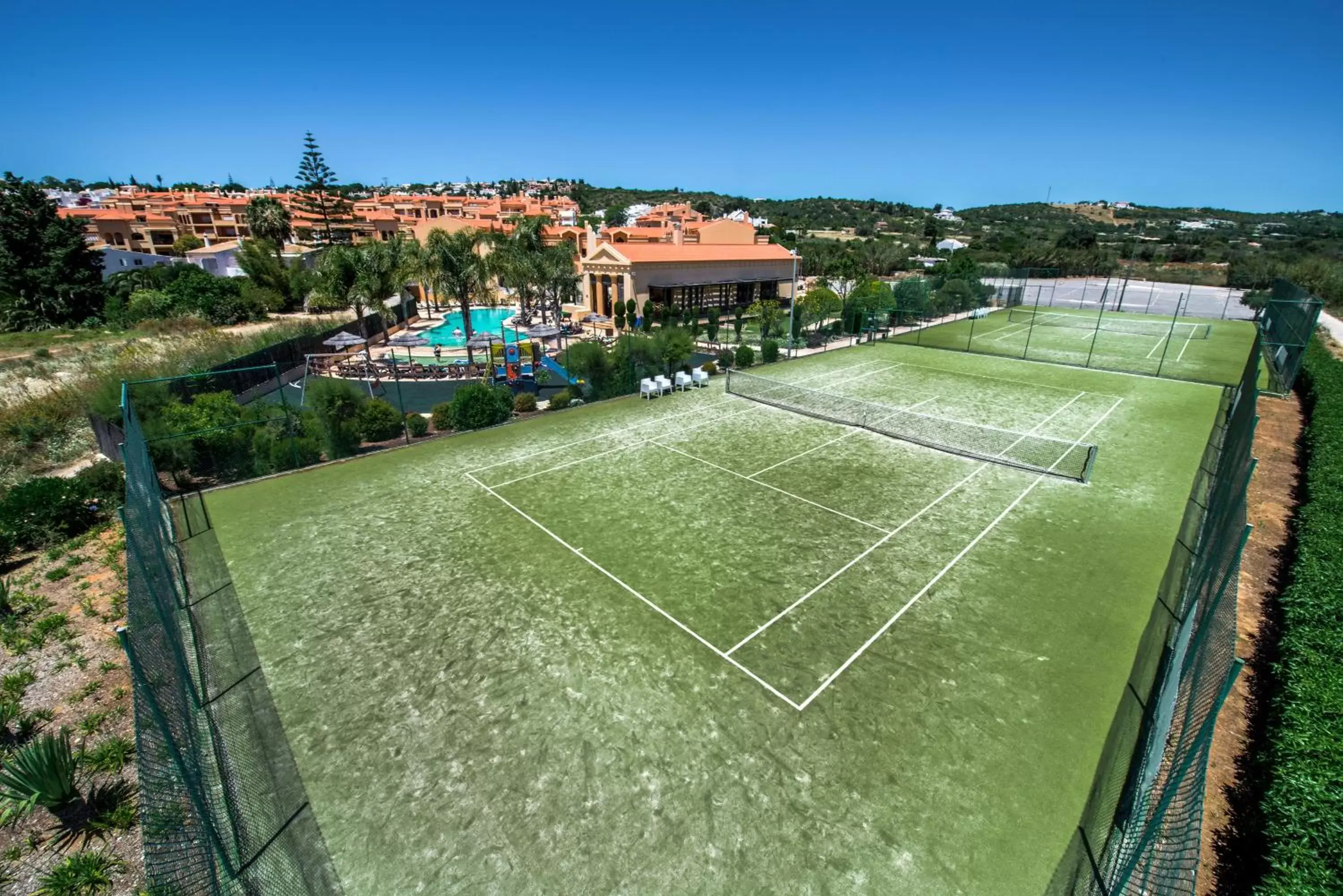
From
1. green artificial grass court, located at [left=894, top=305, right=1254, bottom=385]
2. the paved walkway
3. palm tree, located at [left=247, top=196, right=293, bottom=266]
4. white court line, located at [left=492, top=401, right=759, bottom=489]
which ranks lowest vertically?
white court line, located at [left=492, top=401, right=759, bottom=489]

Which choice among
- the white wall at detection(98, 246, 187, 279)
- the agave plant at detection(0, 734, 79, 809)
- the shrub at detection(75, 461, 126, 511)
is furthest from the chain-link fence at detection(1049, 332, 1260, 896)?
the white wall at detection(98, 246, 187, 279)

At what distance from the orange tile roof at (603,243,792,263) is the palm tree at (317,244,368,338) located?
645 inches

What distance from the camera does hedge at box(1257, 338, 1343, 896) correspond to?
4.88m

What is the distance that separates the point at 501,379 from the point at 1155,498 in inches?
885

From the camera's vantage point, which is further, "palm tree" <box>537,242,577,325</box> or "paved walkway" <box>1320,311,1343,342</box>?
"palm tree" <box>537,242,577,325</box>

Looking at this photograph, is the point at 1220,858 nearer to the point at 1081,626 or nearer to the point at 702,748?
the point at 1081,626

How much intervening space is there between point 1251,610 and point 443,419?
19.8 metres

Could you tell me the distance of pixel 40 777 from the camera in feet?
19.7

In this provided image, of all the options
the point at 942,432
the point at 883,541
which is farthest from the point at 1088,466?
the point at 883,541

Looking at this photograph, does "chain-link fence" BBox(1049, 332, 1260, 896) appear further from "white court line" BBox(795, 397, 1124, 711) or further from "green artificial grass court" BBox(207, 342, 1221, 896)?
"white court line" BBox(795, 397, 1124, 711)

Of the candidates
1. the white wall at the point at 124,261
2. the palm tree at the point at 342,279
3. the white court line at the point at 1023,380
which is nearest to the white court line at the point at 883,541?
the white court line at the point at 1023,380

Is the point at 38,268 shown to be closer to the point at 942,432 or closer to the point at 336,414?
the point at 336,414

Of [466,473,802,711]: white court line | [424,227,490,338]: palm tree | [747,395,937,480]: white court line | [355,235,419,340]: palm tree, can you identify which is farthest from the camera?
[424,227,490,338]: palm tree

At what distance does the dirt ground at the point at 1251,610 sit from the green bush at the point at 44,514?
1930 centimetres
